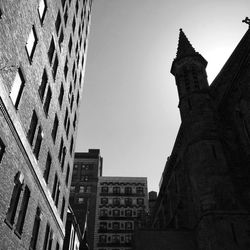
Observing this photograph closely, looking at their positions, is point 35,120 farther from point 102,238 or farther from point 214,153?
point 102,238

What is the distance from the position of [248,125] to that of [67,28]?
1781 centimetres

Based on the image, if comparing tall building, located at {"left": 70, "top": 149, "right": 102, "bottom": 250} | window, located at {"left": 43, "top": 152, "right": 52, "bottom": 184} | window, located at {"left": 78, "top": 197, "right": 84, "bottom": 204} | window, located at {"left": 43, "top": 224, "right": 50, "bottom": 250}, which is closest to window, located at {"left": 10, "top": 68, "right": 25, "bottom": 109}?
window, located at {"left": 43, "top": 152, "right": 52, "bottom": 184}

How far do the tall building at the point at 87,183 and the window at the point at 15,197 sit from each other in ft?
175

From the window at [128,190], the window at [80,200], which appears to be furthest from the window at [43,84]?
the window at [128,190]

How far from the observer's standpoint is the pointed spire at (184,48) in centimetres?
3234

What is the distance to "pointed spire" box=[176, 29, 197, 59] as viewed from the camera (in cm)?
3234

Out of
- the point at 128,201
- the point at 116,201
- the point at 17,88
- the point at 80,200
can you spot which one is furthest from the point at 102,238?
the point at 17,88

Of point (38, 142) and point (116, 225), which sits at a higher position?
point (116, 225)

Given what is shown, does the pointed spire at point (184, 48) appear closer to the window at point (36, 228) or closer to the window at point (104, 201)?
the window at point (36, 228)

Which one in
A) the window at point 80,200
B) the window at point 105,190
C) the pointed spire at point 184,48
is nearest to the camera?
the pointed spire at point 184,48

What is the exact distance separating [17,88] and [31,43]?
383cm

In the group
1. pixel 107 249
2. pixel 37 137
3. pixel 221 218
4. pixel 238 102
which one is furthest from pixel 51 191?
pixel 107 249

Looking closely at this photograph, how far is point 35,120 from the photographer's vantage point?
18.9m

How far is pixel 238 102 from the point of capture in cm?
2397
